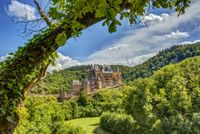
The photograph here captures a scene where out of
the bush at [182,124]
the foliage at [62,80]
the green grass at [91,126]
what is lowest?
the green grass at [91,126]

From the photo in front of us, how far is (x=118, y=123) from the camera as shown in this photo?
39.2 metres

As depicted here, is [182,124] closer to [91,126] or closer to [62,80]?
[91,126]

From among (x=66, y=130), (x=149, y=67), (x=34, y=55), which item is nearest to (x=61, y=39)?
(x=34, y=55)

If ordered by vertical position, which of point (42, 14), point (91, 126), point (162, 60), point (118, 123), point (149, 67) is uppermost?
point (42, 14)

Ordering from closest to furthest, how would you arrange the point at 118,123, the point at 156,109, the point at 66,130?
the point at 66,130
the point at 156,109
the point at 118,123

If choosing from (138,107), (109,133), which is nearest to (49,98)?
(109,133)

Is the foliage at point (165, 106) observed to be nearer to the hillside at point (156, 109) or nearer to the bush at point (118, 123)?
the hillside at point (156, 109)

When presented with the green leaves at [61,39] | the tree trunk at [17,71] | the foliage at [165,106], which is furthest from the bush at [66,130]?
the green leaves at [61,39]

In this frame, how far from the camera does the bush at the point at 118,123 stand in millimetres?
35125

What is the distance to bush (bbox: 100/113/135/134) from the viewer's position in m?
35.1

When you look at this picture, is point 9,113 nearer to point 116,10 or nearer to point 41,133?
point 116,10

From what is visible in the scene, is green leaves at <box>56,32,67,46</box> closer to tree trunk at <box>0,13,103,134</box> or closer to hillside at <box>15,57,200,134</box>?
tree trunk at <box>0,13,103,134</box>

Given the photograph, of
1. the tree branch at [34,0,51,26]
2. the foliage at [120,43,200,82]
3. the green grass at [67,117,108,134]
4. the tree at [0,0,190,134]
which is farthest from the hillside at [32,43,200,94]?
the tree at [0,0,190,134]

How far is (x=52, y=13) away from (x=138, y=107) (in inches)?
1166
